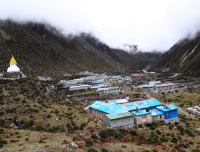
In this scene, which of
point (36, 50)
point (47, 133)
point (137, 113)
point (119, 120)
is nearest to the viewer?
point (47, 133)

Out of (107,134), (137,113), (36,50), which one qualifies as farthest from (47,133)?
(36,50)

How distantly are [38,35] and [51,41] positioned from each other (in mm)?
15206

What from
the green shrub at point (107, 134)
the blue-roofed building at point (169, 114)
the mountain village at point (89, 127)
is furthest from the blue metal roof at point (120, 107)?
the green shrub at point (107, 134)

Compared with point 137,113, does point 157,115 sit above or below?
below

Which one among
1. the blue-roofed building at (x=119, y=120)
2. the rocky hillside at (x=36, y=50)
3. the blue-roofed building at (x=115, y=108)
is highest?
the rocky hillside at (x=36, y=50)

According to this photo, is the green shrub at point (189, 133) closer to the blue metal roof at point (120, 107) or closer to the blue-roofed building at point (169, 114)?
the blue-roofed building at point (169, 114)

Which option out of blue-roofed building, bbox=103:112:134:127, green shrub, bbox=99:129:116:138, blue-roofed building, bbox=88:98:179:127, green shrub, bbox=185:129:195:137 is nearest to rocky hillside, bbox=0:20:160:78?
blue-roofed building, bbox=88:98:179:127

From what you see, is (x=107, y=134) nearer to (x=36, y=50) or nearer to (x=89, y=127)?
(x=89, y=127)

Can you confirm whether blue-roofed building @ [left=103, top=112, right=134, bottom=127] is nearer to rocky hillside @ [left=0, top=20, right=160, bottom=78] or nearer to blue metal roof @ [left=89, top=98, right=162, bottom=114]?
blue metal roof @ [left=89, top=98, right=162, bottom=114]

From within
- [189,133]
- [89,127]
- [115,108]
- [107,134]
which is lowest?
[189,133]

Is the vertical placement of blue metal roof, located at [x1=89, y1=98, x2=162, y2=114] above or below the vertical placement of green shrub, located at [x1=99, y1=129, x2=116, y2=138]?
above

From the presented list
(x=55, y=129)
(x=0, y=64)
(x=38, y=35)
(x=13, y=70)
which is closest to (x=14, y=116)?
(x=55, y=129)

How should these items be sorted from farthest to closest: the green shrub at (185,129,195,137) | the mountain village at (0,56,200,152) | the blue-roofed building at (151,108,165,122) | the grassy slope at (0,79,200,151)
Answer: the blue-roofed building at (151,108,165,122) < the green shrub at (185,129,195,137) < the mountain village at (0,56,200,152) < the grassy slope at (0,79,200,151)

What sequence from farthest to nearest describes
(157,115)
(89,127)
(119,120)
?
(157,115), (119,120), (89,127)
